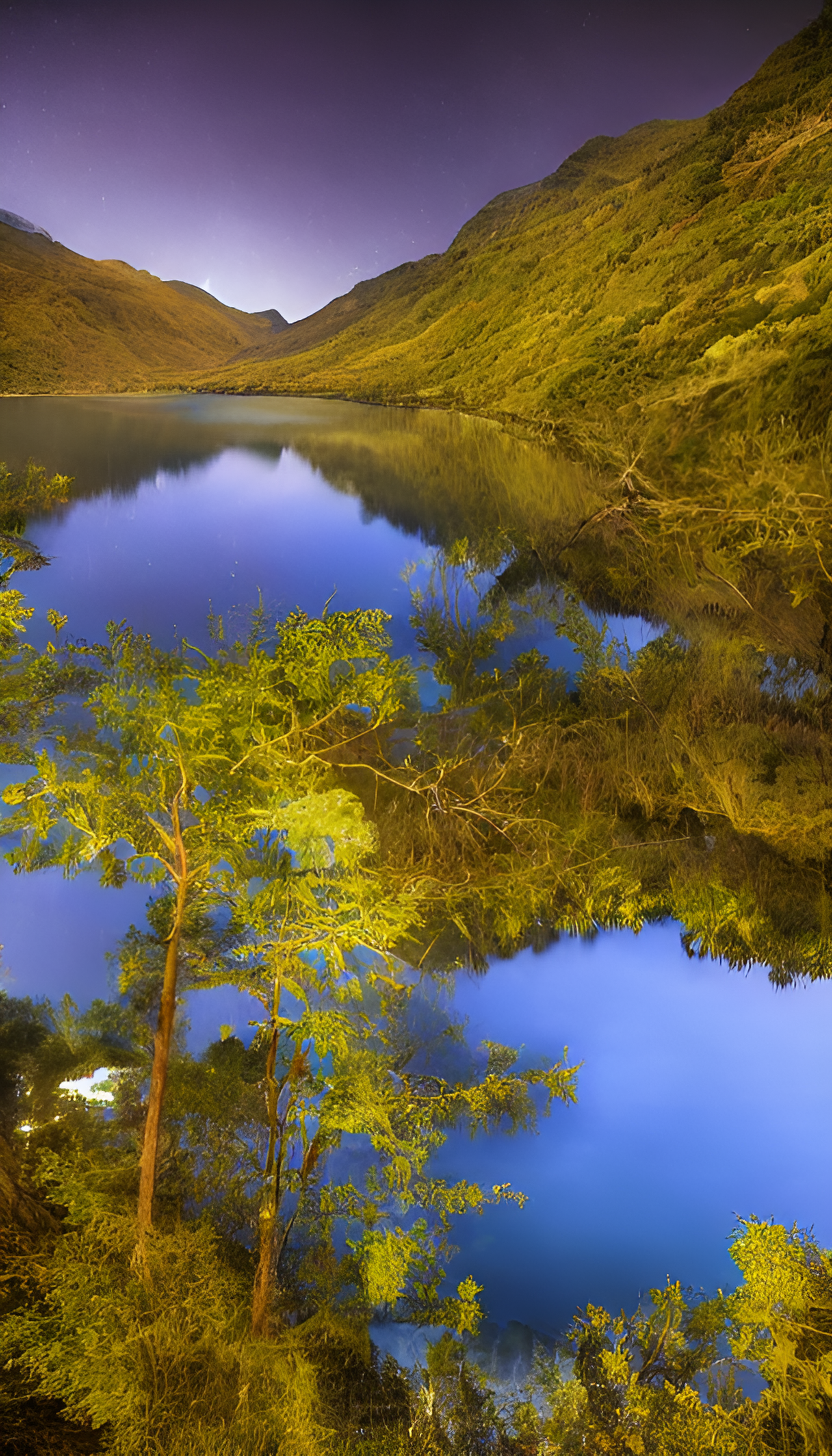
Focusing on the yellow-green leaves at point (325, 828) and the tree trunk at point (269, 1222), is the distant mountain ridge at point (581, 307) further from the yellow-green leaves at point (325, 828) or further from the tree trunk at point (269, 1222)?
the tree trunk at point (269, 1222)

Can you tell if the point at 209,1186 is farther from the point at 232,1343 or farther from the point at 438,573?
the point at 438,573

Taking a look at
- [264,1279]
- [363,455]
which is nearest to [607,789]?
[363,455]

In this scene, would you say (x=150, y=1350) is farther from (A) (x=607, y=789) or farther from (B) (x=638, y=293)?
(B) (x=638, y=293)

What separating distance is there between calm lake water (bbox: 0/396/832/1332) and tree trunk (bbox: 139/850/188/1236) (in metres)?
0.69

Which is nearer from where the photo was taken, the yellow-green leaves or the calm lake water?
the yellow-green leaves

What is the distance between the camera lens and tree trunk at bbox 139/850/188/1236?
253cm

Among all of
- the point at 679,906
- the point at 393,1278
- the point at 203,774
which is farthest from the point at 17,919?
the point at 679,906

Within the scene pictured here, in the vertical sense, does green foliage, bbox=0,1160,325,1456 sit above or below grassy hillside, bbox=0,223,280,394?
below

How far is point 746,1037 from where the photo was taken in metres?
3.63

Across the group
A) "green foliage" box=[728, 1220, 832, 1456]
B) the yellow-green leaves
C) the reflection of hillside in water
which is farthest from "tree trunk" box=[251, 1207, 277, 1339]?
the reflection of hillside in water

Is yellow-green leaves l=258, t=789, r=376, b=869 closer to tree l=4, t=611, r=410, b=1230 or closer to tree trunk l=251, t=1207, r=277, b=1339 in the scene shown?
tree l=4, t=611, r=410, b=1230

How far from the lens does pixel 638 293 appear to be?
128 inches

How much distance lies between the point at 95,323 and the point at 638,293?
3.24m

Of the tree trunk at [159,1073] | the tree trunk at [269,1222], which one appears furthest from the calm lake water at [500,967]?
the tree trunk at [269,1222]
